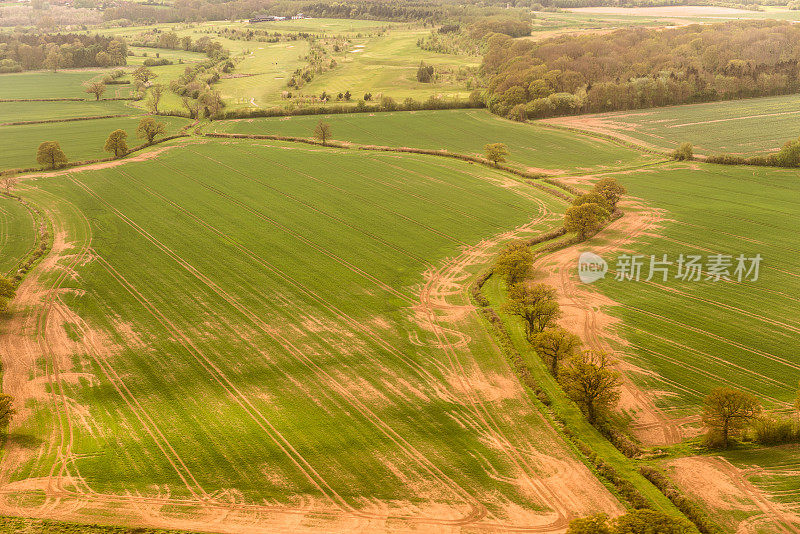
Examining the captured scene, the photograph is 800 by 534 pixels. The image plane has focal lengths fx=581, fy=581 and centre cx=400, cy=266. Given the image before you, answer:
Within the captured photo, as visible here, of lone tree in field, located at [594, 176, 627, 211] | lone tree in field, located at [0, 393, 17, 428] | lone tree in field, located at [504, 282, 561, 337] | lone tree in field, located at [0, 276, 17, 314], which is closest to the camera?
lone tree in field, located at [0, 393, 17, 428]

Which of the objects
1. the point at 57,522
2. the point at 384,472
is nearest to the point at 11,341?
the point at 57,522

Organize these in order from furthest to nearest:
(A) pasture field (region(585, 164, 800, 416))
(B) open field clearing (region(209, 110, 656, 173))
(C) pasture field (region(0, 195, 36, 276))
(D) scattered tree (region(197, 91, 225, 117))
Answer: (D) scattered tree (region(197, 91, 225, 117)), (B) open field clearing (region(209, 110, 656, 173)), (C) pasture field (region(0, 195, 36, 276)), (A) pasture field (region(585, 164, 800, 416))

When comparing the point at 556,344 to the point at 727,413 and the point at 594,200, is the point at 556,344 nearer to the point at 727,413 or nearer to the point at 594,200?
the point at 727,413

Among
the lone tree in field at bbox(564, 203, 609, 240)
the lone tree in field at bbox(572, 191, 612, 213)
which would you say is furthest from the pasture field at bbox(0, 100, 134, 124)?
the lone tree in field at bbox(564, 203, 609, 240)

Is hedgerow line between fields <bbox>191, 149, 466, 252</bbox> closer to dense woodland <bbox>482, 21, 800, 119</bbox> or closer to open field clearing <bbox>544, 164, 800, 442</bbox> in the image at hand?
open field clearing <bbox>544, 164, 800, 442</bbox>

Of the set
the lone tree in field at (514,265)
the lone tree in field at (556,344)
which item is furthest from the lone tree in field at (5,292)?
the lone tree in field at (556,344)

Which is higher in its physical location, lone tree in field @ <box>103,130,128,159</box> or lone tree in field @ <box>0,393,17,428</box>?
lone tree in field @ <box>103,130,128,159</box>
